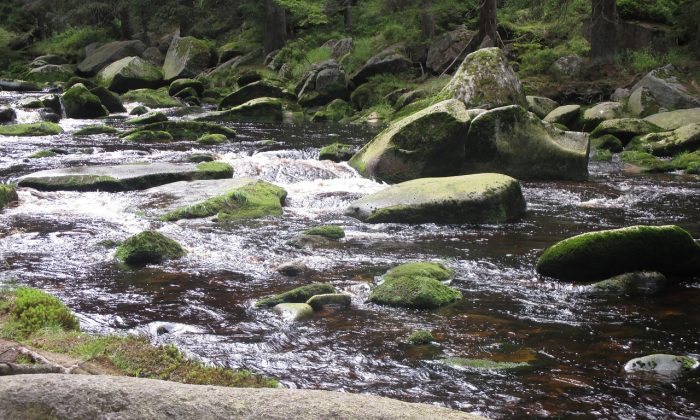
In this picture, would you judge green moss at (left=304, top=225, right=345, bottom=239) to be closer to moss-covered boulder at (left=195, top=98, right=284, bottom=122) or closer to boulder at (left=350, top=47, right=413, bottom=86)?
moss-covered boulder at (left=195, top=98, right=284, bottom=122)

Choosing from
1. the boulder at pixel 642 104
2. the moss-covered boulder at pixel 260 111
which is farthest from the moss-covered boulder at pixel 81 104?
the boulder at pixel 642 104

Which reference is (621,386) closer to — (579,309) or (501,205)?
(579,309)

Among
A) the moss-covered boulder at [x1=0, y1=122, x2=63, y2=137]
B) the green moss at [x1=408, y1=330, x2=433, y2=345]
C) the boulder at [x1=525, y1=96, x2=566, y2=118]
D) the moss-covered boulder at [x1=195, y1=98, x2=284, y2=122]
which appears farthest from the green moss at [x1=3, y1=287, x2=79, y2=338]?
the moss-covered boulder at [x1=195, y1=98, x2=284, y2=122]

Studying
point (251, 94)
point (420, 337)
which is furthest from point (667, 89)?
point (420, 337)

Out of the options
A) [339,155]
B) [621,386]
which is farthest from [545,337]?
[339,155]

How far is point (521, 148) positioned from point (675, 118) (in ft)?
21.1

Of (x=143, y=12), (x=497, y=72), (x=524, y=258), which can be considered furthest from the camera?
(x=143, y=12)

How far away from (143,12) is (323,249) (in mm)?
34090

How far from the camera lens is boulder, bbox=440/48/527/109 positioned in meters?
17.6

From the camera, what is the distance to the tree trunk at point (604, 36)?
22.5m

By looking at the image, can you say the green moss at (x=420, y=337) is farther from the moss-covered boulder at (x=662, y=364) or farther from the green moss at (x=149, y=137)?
the green moss at (x=149, y=137)

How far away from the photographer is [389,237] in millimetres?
9891

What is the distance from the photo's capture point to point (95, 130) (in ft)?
63.1

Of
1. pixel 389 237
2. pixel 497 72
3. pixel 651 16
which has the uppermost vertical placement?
pixel 651 16
